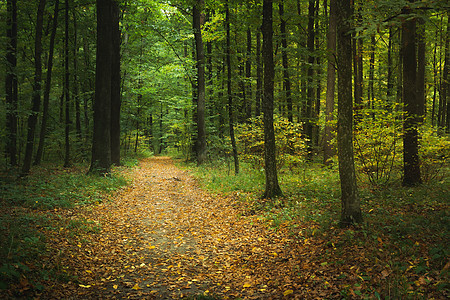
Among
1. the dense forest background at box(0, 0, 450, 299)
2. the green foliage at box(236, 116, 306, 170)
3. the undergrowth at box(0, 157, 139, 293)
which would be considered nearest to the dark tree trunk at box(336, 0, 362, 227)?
the dense forest background at box(0, 0, 450, 299)

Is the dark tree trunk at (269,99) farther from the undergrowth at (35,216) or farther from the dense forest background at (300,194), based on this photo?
the undergrowth at (35,216)

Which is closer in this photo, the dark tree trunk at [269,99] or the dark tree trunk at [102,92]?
the dark tree trunk at [269,99]

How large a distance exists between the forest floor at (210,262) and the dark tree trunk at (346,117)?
55 centimetres

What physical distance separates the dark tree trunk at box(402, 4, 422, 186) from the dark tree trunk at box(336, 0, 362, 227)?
3470 mm

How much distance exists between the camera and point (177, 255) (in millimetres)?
6047

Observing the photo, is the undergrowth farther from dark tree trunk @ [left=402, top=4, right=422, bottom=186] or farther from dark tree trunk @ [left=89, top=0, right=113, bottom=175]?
dark tree trunk @ [left=402, top=4, right=422, bottom=186]

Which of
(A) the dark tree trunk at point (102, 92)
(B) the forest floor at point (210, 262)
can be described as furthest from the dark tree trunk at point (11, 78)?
(B) the forest floor at point (210, 262)

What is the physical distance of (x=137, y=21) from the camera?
57.3ft

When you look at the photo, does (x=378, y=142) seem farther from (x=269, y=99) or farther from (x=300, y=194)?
(x=269, y=99)

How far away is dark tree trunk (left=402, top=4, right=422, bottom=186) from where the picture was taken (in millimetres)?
7866

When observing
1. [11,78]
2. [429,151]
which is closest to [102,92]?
[11,78]

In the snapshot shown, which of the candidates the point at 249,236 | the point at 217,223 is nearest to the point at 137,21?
the point at 217,223

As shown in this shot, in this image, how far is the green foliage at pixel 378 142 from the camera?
817 cm

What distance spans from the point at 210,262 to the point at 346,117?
434cm
